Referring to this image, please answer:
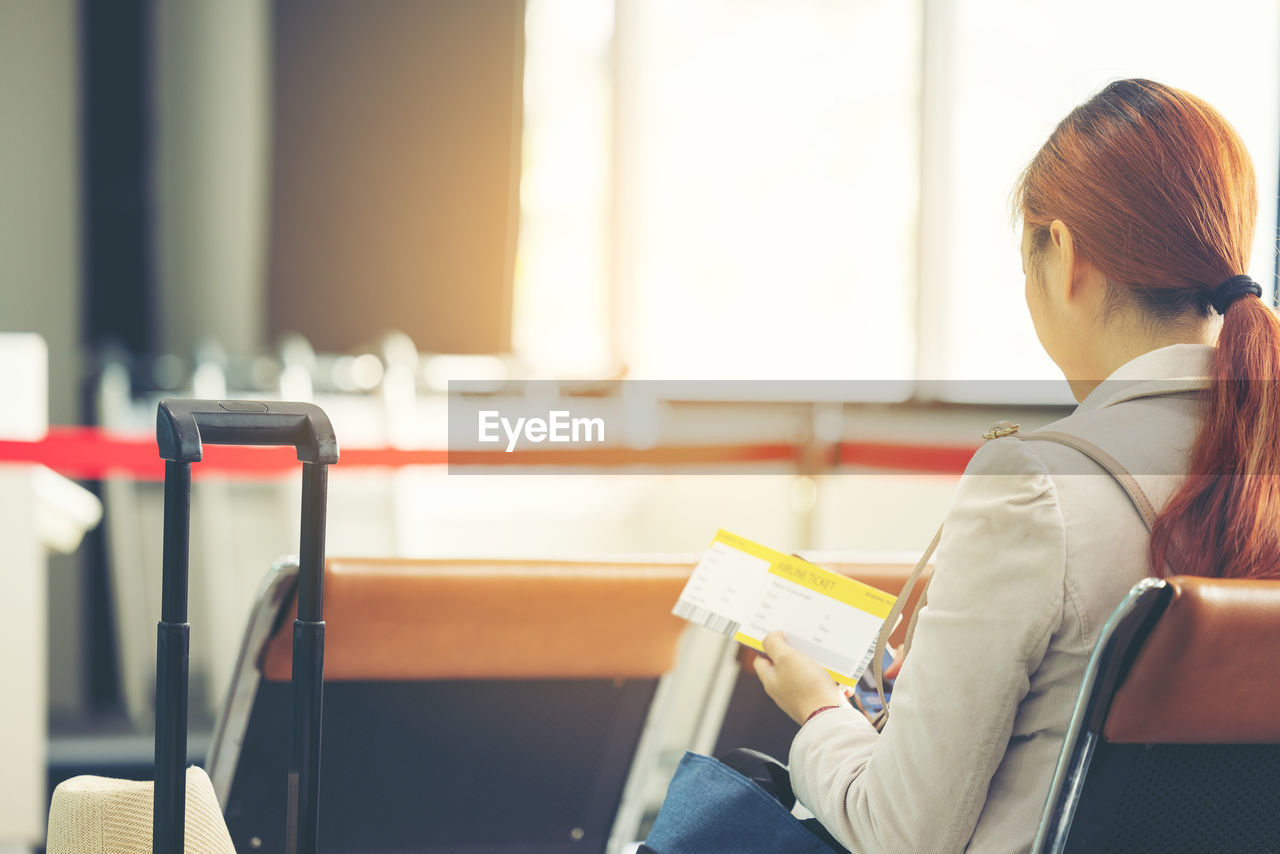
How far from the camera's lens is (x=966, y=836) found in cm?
93

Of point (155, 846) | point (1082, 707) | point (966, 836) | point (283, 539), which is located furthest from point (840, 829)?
point (283, 539)

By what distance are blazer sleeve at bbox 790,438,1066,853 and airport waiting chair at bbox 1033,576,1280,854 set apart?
52 millimetres

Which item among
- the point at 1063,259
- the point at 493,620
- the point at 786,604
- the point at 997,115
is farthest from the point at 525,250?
the point at 1063,259

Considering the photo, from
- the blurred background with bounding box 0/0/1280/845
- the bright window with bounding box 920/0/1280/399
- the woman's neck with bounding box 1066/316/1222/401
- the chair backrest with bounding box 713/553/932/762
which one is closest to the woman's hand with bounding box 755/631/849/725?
the chair backrest with bounding box 713/553/932/762

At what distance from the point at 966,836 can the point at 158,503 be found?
3.23 metres

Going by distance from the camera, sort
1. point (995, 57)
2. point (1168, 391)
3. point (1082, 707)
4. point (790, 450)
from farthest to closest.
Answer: point (995, 57)
point (790, 450)
point (1168, 391)
point (1082, 707)

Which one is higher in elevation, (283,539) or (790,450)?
(790,450)

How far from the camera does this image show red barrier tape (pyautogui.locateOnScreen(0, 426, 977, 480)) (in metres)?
2.45

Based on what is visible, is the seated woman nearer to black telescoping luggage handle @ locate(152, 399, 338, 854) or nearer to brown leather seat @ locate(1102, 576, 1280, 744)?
brown leather seat @ locate(1102, 576, 1280, 744)

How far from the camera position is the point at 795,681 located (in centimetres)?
112

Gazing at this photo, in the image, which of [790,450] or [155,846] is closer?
[155,846]

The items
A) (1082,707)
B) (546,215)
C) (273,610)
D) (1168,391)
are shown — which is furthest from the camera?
(546,215)

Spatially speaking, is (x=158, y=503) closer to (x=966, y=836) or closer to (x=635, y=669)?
(x=635, y=669)

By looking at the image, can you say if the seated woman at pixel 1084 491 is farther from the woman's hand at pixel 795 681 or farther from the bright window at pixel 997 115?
the bright window at pixel 997 115
